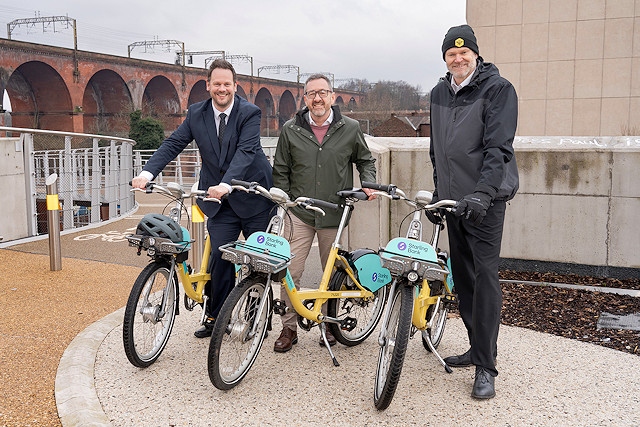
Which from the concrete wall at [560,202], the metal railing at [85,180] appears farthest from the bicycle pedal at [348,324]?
the metal railing at [85,180]

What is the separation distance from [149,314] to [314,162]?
1.46 m

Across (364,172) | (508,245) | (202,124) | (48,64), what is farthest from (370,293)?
(48,64)

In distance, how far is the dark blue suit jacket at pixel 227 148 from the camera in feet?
15.1

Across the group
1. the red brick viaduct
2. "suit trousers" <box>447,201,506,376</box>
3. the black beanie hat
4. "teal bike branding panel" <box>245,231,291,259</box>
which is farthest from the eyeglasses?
the red brick viaduct

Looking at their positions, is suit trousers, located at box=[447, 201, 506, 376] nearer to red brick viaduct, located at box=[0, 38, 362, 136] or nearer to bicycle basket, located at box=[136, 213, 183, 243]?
bicycle basket, located at box=[136, 213, 183, 243]

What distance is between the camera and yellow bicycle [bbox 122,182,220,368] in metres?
4.17

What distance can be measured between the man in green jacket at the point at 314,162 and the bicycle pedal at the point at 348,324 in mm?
209

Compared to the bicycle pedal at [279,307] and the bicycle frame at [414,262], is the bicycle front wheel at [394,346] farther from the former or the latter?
the bicycle pedal at [279,307]

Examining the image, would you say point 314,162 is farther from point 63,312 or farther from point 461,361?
point 63,312

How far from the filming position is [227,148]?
183 inches

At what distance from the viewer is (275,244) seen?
4.04 meters

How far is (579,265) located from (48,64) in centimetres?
4778

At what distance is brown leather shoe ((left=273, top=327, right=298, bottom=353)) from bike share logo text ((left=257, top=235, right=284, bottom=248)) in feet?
3.20

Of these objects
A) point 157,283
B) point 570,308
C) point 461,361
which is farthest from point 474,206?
point 570,308
